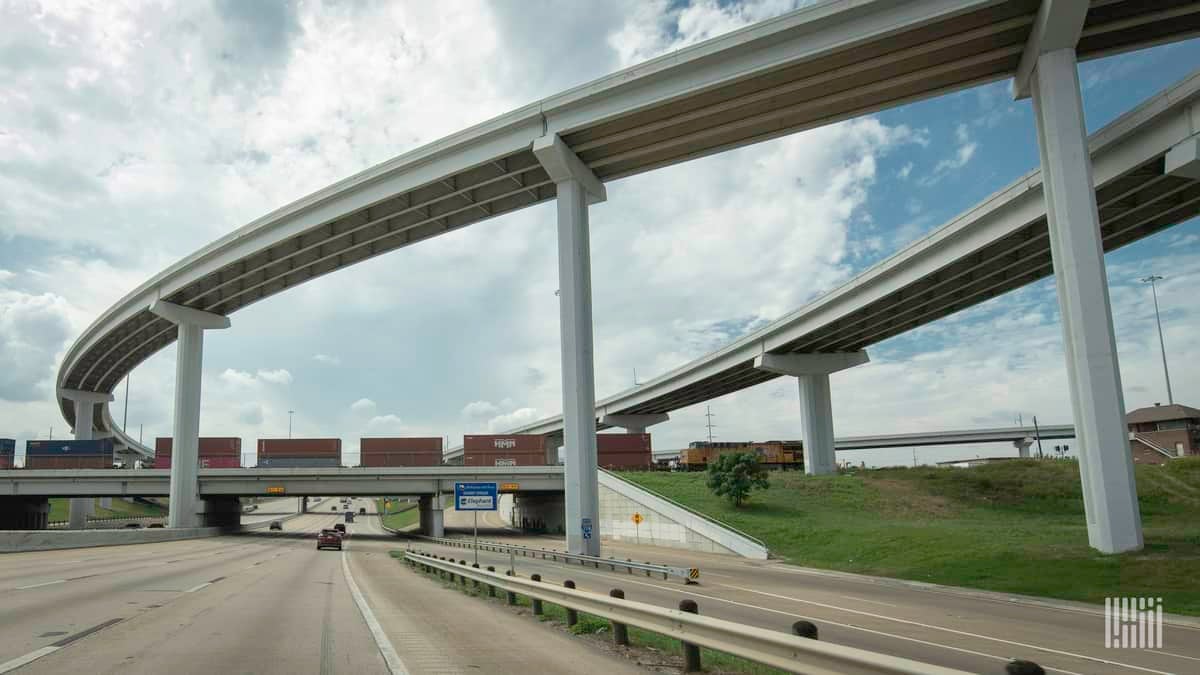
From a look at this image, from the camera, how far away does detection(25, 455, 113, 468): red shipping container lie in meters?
73.9

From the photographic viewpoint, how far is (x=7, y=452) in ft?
258

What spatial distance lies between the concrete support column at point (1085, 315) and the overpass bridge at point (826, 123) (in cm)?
7

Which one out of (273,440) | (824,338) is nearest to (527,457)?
(273,440)

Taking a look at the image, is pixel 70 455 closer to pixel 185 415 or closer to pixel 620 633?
pixel 185 415

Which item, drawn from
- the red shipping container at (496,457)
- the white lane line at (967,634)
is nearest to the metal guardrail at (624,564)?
the white lane line at (967,634)

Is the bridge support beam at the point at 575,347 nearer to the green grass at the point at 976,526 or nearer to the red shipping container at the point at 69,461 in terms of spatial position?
the green grass at the point at 976,526

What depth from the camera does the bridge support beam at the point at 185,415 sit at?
199 feet

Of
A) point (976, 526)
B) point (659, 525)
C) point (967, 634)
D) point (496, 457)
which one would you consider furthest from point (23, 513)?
point (967, 634)

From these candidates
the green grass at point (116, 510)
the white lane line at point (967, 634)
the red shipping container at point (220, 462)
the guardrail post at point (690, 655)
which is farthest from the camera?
the green grass at point (116, 510)

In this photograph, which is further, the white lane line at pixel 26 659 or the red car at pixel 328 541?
the red car at pixel 328 541

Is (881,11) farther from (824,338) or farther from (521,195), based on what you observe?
(824,338)

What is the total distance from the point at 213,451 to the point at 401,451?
19790 mm

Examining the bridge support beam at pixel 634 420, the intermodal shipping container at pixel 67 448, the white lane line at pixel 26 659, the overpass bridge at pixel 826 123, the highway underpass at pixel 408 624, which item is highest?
the overpass bridge at pixel 826 123

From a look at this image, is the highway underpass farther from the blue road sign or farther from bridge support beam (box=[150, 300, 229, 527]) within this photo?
bridge support beam (box=[150, 300, 229, 527])
